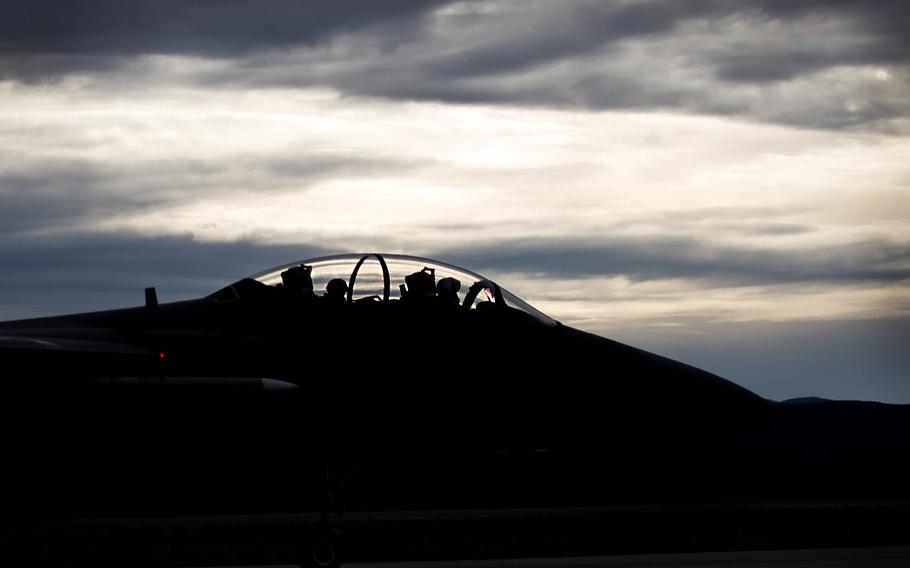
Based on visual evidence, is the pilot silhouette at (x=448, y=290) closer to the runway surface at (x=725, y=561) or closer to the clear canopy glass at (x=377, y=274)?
the clear canopy glass at (x=377, y=274)

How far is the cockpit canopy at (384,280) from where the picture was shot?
13.6 metres

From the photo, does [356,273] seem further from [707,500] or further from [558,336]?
[707,500]

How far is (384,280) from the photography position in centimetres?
1362

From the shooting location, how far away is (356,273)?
13.6m

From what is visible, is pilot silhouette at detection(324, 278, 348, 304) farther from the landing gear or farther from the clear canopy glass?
the landing gear

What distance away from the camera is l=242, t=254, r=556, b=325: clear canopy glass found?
13602 millimetres

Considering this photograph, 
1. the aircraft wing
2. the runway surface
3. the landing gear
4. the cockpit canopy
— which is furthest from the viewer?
the runway surface

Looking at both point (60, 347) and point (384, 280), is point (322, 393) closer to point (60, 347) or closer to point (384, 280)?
point (384, 280)

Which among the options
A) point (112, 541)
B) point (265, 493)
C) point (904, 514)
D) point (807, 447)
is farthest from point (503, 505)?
point (807, 447)

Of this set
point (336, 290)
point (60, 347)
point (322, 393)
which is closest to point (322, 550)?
point (322, 393)

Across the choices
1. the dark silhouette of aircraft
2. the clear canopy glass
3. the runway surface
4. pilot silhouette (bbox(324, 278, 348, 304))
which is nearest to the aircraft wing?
the dark silhouette of aircraft

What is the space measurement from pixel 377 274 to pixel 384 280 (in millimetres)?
108

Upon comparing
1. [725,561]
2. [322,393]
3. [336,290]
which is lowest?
[725,561]

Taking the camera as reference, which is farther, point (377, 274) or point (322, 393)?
point (377, 274)
